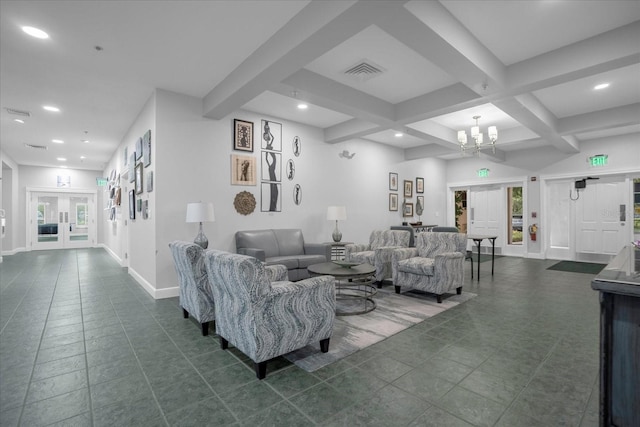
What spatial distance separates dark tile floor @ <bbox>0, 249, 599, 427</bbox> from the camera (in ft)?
6.08

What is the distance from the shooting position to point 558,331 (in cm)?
315

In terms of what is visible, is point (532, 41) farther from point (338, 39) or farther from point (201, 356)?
point (201, 356)

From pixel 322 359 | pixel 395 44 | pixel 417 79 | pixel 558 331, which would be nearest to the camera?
pixel 322 359

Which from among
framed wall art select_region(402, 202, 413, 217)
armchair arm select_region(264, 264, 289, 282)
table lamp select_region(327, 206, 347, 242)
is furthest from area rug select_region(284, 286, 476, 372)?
framed wall art select_region(402, 202, 413, 217)

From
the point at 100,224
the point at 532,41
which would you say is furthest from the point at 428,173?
the point at 100,224

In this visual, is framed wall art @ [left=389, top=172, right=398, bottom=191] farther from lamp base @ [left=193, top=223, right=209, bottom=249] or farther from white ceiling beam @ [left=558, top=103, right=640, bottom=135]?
lamp base @ [left=193, top=223, right=209, bottom=249]

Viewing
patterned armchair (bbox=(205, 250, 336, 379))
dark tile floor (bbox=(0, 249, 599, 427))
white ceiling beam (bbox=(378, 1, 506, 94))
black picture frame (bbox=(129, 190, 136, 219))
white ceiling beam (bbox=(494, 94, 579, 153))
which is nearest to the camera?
dark tile floor (bbox=(0, 249, 599, 427))

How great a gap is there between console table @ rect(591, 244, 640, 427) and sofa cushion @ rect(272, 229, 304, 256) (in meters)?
4.57

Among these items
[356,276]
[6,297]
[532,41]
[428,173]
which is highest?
[532,41]

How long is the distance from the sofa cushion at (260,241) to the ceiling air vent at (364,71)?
2934mm

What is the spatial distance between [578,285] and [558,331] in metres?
2.80

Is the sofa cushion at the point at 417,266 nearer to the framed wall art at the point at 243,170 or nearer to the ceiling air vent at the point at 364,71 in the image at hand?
the ceiling air vent at the point at 364,71

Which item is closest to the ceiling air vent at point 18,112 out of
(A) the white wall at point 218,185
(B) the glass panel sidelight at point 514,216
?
(A) the white wall at point 218,185

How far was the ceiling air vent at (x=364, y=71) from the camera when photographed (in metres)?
3.87
